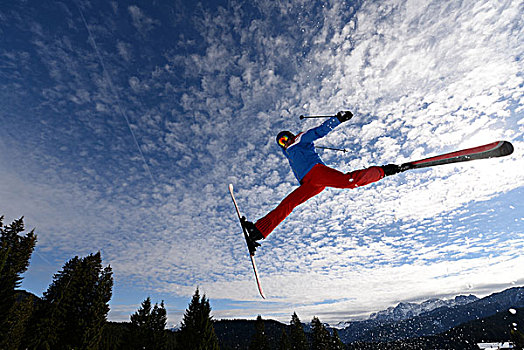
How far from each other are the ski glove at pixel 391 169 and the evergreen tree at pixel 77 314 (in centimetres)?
1933

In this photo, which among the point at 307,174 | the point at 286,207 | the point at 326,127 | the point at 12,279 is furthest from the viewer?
the point at 12,279

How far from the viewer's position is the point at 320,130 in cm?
498

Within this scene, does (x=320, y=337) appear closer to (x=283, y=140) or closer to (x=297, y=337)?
(x=297, y=337)

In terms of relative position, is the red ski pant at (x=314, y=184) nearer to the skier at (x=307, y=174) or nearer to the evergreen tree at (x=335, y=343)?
the skier at (x=307, y=174)

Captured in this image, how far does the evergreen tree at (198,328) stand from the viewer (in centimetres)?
2098

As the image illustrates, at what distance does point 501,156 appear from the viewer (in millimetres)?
4430

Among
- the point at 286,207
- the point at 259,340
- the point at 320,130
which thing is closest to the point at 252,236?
the point at 286,207

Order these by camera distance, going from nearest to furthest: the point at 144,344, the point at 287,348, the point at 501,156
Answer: the point at 501,156
the point at 144,344
the point at 287,348

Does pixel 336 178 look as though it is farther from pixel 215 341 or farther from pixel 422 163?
pixel 215 341

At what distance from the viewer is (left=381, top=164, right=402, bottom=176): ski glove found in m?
4.94

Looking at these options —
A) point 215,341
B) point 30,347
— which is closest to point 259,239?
point 215,341

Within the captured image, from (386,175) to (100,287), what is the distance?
83.7 feet

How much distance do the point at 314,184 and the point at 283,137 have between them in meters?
1.32

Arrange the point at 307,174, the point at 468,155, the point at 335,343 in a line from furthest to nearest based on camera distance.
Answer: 1. the point at 335,343
2. the point at 307,174
3. the point at 468,155
